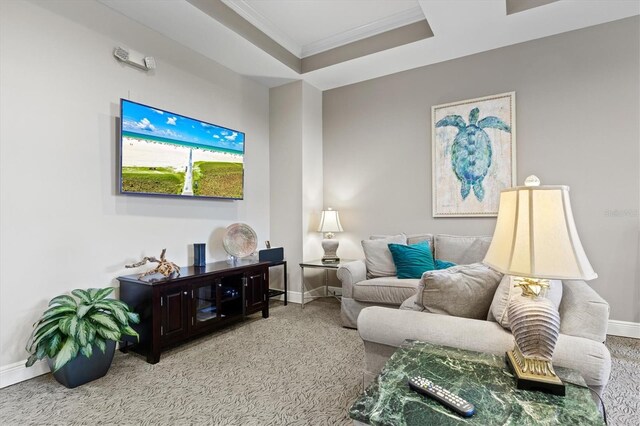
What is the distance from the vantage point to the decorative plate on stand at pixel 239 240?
146 inches

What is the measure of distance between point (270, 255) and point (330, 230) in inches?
33.5

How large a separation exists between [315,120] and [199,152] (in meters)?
1.85

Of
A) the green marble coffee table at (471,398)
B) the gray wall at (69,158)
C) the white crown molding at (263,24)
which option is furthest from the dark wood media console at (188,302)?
the white crown molding at (263,24)

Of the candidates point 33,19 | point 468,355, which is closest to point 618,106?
point 468,355

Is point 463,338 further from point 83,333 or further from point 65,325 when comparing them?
point 65,325

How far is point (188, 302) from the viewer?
2811 mm

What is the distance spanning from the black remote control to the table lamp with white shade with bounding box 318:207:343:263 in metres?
2.92

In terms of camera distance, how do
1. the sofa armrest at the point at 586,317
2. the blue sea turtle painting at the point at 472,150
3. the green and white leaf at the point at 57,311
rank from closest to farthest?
1. the sofa armrest at the point at 586,317
2. the green and white leaf at the point at 57,311
3. the blue sea turtle painting at the point at 472,150

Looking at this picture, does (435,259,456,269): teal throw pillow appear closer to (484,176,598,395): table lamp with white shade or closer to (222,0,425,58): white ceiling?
(484,176,598,395): table lamp with white shade

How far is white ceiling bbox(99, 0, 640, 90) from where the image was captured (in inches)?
113

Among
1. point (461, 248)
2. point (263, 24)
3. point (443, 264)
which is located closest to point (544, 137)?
point (461, 248)

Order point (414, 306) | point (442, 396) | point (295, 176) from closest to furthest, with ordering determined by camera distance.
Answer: point (442, 396) → point (414, 306) → point (295, 176)

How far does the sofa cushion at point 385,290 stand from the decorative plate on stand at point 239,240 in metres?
1.36

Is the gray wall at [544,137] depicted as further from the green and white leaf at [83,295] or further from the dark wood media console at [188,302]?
the green and white leaf at [83,295]
